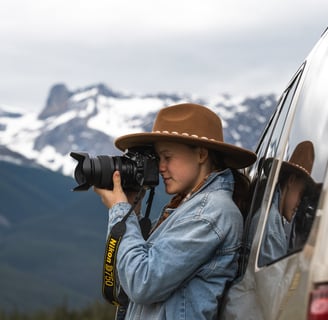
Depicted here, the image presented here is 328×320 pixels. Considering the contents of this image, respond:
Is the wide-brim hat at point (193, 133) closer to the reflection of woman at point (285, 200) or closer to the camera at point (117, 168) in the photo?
the camera at point (117, 168)

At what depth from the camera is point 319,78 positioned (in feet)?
7.70

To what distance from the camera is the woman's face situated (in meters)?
2.98

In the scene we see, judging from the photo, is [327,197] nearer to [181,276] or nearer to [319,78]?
[319,78]

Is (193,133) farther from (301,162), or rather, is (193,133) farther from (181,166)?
(301,162)

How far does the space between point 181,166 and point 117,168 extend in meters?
0.22

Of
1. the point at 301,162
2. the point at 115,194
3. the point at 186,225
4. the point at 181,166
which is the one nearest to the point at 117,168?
the point at 115,194

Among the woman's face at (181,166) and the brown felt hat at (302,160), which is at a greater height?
A: the brown felt hat at (302,160)

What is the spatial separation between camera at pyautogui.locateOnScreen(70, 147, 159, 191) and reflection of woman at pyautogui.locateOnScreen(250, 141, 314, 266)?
654 mm

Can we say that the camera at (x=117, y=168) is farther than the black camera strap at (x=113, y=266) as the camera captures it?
Yes

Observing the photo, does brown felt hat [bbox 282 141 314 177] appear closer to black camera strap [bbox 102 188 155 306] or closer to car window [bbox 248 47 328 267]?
car window [bbox 248 47 328 267]

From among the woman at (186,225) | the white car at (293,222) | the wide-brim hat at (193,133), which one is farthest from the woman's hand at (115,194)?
the white car at (293,222)

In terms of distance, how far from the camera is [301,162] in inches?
88.9

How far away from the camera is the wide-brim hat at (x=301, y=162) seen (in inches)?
84.4

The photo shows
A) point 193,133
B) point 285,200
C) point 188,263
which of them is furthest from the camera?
point 193,133
